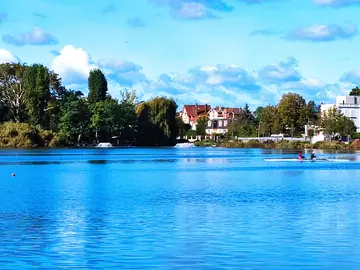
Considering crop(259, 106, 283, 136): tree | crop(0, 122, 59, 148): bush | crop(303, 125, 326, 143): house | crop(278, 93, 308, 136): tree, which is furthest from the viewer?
crop(259, 106, 283, 136): tree

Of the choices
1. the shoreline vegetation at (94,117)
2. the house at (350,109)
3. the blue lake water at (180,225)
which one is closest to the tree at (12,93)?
the shoreline vegetation at (94,117)

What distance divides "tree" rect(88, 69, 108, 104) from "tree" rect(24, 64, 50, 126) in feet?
50.1

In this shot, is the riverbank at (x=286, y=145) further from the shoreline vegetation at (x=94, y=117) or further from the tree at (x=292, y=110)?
the tree at (x=292, y=110)

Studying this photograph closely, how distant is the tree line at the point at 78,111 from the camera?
11838 cm

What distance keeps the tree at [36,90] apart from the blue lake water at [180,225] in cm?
7210

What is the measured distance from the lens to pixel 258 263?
18.3 m

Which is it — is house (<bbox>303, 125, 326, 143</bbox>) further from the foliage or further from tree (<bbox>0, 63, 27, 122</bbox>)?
tree (<bbox>0, 63, 27, 122</bbox>)

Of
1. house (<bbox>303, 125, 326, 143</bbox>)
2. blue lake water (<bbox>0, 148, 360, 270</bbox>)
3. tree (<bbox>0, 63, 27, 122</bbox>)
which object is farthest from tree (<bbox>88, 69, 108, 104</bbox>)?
blue lake water (<bbox>0, 148, 360, 270</bbox>)

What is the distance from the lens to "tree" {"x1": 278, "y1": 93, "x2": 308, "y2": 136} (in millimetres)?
146250

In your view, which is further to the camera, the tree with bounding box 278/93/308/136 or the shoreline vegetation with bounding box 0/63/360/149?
the tree with bounding box 278/93/308/136

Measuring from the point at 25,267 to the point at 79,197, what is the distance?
1835 centimetres

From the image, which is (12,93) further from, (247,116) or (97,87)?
(247,116)

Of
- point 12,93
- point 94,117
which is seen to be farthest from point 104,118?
point 12,93

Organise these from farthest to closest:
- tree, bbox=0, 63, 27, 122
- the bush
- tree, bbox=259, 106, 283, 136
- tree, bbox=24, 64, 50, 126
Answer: tree, bbox=259, 106, 283, 136, tree, bbox=0, 63, 27, 122, the bush, tree, bbox=24, 64, 50, 126
